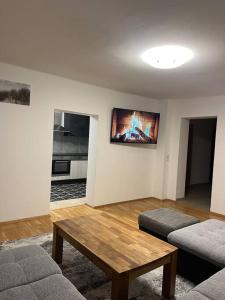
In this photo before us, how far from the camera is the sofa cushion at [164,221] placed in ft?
8.84

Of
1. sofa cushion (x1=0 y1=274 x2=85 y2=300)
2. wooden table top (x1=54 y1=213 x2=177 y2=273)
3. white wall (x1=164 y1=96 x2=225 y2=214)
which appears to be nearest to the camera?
sofa cushion (x1=0 y1=274 x2=85 y2=300)

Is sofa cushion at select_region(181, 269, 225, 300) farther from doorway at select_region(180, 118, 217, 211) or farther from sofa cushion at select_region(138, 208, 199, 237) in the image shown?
doorway at select_region(180, 118, 217, 211)

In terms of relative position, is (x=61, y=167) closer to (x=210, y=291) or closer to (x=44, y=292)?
(x=44, y=292)

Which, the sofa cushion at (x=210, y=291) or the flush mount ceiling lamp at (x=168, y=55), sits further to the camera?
the flush mount ceiling lamp at (x=168, y=55)

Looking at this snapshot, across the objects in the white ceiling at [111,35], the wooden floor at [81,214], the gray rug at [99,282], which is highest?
the white ceiling at [111,35]

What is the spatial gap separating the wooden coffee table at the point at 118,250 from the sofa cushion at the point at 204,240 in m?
0.28

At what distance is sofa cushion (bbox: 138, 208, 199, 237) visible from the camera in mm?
2695

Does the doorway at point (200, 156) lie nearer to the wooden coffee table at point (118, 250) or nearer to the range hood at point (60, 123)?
the range hood at point (60, 123)

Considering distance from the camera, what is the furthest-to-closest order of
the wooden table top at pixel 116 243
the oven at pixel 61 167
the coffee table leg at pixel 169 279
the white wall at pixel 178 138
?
the oven at pixel 61 167 → the white wall at pixel 178 138 → the coffee table leg at pixel 169 279 → the wooden table top at pixel 116 243

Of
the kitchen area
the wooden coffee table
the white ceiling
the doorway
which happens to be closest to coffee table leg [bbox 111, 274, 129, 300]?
the wooden coffee table

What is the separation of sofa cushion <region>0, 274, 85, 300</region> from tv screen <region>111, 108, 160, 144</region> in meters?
3.41

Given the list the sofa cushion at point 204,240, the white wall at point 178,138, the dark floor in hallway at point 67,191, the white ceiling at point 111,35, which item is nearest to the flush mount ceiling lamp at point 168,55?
the white ceiling at point 111,35

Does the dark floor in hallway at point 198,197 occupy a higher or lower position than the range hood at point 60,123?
lower

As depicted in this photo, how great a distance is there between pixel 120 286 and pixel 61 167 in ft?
16.5
